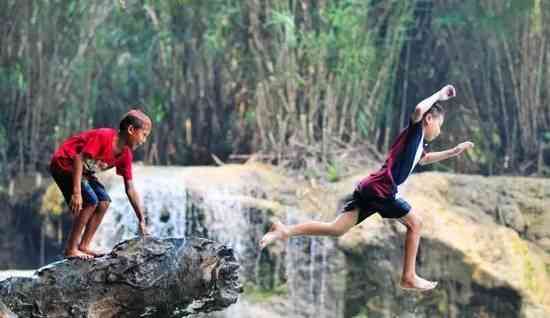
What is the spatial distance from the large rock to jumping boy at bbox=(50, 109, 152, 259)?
0.23m

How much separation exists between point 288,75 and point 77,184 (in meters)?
4.76

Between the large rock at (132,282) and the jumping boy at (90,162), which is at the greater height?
the jumping boy at (90,162)

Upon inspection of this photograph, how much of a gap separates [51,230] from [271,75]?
2.48m

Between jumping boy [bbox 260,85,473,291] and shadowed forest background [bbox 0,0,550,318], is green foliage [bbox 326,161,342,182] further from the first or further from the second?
jumping boy [bbox 260,85,473,291]

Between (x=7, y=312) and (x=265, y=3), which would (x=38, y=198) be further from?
(x=7, y=312)

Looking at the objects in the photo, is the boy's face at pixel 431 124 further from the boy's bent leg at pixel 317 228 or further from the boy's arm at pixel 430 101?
the boy's bent leg at pixel 317 228

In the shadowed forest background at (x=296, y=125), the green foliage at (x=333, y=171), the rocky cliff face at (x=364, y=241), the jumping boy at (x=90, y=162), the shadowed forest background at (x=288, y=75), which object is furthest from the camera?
the shadowed forest background at (x=288, y=75)

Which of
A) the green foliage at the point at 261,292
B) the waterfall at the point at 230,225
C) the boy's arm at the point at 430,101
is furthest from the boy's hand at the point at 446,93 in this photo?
the green foliage at the point at 261,292

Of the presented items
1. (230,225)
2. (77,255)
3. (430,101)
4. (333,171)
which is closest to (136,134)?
(77,255)

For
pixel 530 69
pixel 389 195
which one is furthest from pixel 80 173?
pixel 530 69

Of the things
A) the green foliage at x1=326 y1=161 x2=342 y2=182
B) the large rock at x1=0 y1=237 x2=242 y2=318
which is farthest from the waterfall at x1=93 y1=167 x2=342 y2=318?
the large rock at x1=0 y1=237 x2=242 y2=318

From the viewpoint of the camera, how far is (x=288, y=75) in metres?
9.11

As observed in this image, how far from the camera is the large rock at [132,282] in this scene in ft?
14.2

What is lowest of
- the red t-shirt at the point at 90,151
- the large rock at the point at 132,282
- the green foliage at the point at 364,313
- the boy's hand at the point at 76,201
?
the green foliage at the point at 364,313
